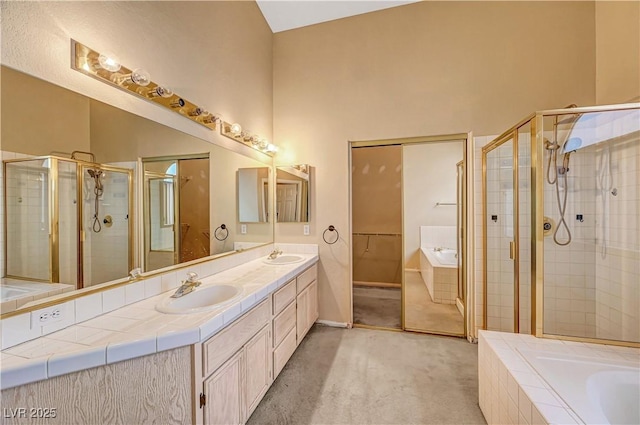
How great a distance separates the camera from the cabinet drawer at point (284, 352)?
190cm

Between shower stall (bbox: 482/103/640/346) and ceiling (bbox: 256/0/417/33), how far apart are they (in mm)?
1980

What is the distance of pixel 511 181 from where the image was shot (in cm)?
236

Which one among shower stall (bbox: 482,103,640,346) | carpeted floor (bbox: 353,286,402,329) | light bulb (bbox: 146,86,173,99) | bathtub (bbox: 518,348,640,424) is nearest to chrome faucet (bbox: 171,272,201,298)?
light bulb (bbox: 146,86,173,99)

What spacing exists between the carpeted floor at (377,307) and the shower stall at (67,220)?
2616mm

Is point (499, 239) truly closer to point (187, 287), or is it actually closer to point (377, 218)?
point (377, 218)

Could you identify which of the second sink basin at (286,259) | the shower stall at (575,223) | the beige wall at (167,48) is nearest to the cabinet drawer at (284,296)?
the second sink basin at (286,259)

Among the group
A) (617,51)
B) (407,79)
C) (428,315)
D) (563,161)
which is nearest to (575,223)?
(563,161)

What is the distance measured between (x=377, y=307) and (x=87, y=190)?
11.0 ft

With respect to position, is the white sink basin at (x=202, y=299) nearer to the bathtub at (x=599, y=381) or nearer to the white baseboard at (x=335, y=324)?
the white baseboard at (x=335, y=324)

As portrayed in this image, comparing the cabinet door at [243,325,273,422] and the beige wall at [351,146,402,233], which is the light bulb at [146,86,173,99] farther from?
the beige wall at [351,146,402,233]

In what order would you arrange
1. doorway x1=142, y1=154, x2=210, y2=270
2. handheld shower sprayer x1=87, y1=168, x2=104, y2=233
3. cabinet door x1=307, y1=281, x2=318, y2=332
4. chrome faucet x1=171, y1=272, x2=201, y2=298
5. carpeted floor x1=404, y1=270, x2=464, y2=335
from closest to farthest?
handheld shower sprayer x1=87, y1=168, x2=104, y2=233
chrome faucet x1=171, y1=272, x2=201, y2=298
doorway x1=142, y1=154, x2=210, y2=270
cabinet door x1=307, y1=281, x2=318, y2=332
carpeted floor x1=404, y1=270, x2=464, y2=335

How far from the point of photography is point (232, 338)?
1375 millimetres

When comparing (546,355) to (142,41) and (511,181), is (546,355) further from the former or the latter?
(142,41)

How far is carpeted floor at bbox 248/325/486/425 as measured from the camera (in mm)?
1686
